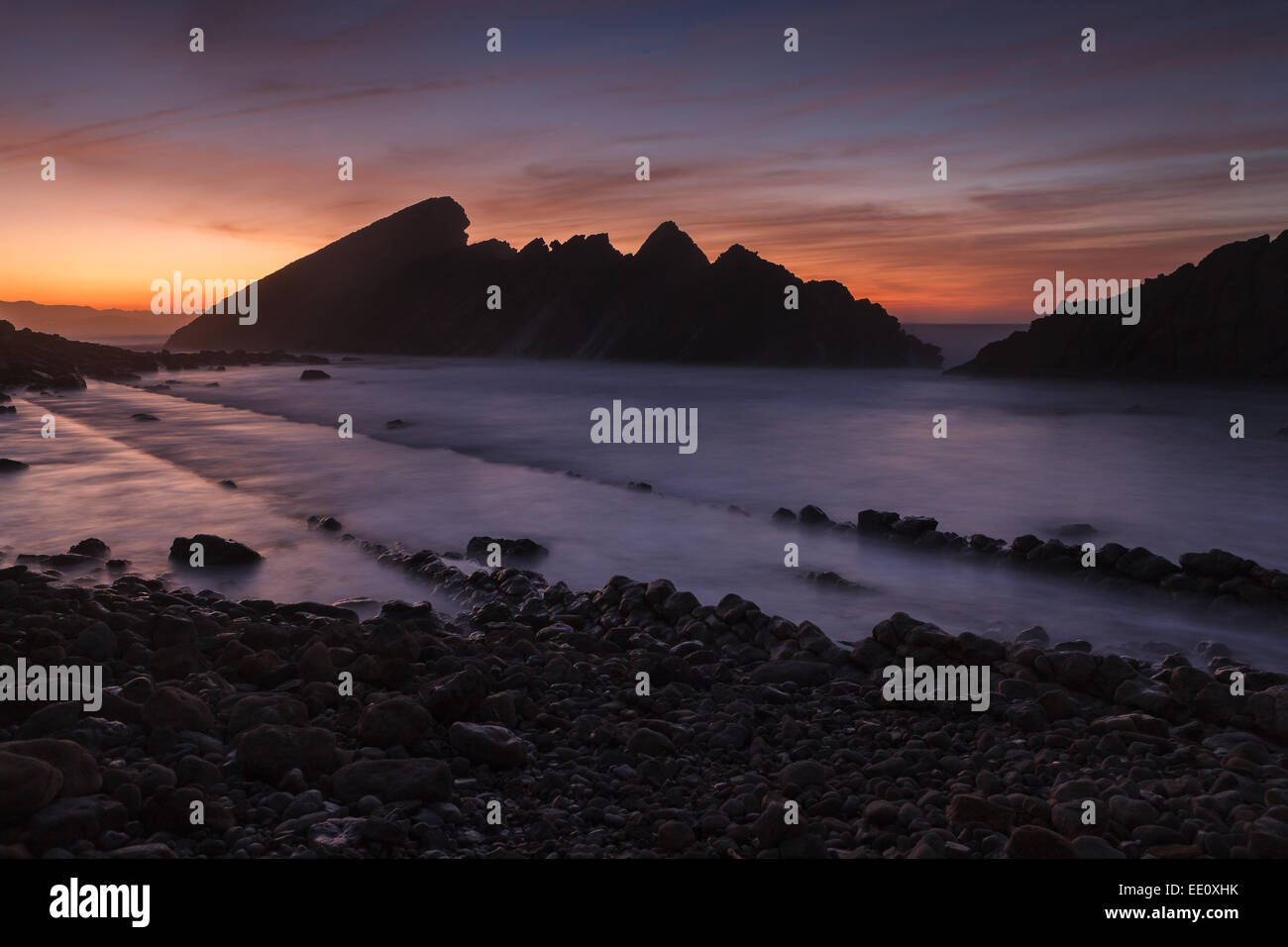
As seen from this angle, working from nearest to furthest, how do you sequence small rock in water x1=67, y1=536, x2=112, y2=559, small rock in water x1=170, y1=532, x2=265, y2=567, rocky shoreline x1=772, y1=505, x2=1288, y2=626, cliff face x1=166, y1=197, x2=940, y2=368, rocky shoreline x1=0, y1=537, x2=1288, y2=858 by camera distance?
1. rocky shoreline x1=0, y1=537, x2=1288, y2=858
2. rocky shoreline x1=772, y1=505, x2=1288, y2=626
3. small rock in water x1=170, y1=532, x2=265, y2=567
4. small rock in water x1=67, y1=536, x2=112, y2=559
5. cliff face x1=166, y1=197, x2=940, y2=368

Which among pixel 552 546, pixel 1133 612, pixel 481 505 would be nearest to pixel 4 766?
pixel 552 546

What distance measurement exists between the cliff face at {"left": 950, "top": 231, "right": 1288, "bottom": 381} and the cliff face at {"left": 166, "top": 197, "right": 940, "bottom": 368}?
111 ft

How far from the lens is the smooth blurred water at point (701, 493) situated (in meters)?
8.57

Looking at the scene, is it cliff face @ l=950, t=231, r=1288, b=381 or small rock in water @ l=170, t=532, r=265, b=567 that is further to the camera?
cliff face @ l=950, t=231, r=1288, b=381

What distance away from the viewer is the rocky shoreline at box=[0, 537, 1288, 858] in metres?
3.52

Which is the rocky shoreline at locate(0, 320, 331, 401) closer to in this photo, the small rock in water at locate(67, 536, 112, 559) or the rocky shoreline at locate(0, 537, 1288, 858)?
the small rock in water at locate(67, 536, 112, 559)

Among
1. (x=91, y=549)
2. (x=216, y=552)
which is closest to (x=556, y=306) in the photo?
(x=91, y=549)

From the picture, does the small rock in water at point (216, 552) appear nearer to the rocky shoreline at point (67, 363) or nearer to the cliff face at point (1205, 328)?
the rocky shoreline at point (67, 363)

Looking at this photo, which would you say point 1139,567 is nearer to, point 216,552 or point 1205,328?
point 216,552

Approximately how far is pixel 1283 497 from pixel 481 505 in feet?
46.9

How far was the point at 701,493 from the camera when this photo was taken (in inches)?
569

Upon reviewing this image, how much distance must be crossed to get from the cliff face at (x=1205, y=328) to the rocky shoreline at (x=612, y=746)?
42.4 metres

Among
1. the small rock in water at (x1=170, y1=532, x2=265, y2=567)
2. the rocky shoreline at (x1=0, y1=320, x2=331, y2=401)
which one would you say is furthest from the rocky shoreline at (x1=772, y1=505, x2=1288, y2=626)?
the rocky shoreline at (x1=0, y1=320, x2=331, y2=401)
